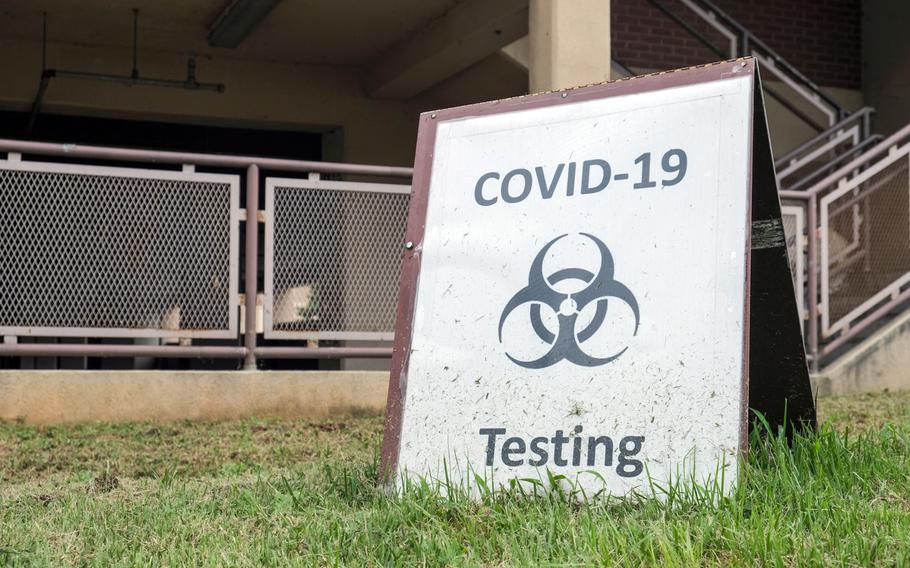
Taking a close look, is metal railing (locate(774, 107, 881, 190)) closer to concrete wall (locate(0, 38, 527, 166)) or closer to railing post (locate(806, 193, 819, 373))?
railing post (locate(806, 193, 819, 373))

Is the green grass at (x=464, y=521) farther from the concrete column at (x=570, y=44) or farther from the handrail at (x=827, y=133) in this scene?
the handrail at (x=827, y=133)

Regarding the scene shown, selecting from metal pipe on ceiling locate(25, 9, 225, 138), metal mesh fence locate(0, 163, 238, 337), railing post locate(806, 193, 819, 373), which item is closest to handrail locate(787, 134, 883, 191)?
railing post locate(806, 193, 819, 373)

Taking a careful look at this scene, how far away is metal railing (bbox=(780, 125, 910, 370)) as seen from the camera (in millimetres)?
7488

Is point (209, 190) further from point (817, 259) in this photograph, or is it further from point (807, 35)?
point (807, 35)

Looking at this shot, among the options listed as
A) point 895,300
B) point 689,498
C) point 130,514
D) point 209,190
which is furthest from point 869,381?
A: point 130,514

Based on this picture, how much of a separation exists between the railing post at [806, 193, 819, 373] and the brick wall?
13.8 feet

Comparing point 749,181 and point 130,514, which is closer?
point 749,181

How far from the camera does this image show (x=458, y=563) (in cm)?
264

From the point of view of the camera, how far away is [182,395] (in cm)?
637

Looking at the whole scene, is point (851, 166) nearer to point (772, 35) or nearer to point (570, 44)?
point (570, 44)

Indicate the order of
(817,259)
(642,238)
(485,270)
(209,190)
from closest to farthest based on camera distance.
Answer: (642,238), (485,270), (209,190), (817,259)

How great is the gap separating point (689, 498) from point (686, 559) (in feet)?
1.54

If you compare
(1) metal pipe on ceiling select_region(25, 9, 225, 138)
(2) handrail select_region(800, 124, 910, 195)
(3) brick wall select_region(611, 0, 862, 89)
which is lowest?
(2) handrail select_region(800, 124, 910, 195)

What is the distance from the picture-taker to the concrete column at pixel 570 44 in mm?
7500
